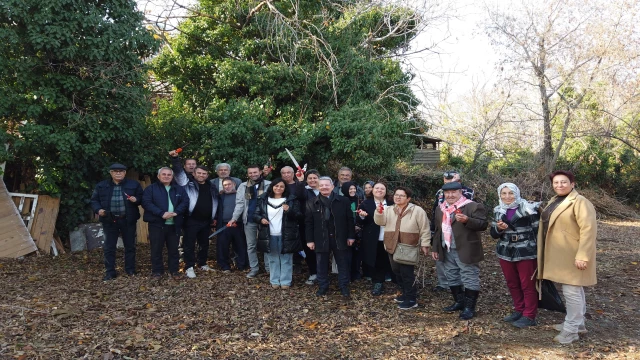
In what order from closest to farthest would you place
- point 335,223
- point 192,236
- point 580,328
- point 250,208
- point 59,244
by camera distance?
point 580,328 → point 335,223 → point 250,208 → point 192,236 → point 59,244

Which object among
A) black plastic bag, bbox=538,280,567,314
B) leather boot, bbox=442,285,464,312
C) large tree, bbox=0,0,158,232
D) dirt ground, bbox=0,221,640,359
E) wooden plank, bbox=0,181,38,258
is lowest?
dirt ground, bbox=0,221,640,359

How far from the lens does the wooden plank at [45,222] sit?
24.7ft

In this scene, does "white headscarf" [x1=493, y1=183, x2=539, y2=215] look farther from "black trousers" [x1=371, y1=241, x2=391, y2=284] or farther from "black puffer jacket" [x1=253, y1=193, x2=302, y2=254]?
"black puffer jacket" [x1=253, y1=193, x2=302, y2=254]

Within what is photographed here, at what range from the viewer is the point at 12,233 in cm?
726

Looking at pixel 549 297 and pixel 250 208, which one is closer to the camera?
pixel 549 297

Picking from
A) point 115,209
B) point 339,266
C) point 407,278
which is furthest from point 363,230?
point 115,209

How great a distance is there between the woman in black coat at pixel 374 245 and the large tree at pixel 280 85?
8.53 feet

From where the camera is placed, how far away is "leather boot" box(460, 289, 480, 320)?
4.98 metres

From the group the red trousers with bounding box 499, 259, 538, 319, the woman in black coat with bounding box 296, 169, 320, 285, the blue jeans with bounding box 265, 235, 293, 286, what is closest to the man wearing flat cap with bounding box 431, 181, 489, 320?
the red trousers with bounding box 499, 259, 538, 319

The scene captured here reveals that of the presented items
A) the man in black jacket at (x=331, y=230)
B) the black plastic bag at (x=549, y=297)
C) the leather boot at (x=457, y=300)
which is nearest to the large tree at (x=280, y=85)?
the man in black jacket at (x=331, y=230)

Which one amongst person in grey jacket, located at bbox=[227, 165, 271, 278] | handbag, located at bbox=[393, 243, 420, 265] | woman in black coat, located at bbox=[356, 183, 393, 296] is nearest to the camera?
handbag, located at bbox=[393, 243, 420, 265]

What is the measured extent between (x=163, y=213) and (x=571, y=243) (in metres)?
5.04

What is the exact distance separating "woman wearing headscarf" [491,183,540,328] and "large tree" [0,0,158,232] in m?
6.13

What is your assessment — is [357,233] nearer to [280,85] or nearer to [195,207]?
[195,207]
